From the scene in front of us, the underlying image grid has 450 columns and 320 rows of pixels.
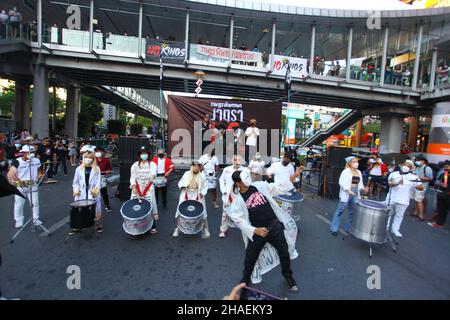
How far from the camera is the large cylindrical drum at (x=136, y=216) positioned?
15.3 feet

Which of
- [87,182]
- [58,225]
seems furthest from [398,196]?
[58,225]

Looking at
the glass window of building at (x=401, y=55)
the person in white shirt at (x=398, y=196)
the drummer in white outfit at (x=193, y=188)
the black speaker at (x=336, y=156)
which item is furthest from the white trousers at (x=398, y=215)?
the glass window of building at (x=401, y=55)

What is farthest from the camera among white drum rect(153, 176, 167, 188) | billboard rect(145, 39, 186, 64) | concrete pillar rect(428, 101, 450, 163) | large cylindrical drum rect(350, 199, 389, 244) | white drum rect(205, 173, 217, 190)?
billboard rect(145, 39, 186, 64)

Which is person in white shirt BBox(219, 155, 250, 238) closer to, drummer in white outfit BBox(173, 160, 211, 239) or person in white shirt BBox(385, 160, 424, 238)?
drummer in white outfit BBox(173, 160, 211, 239)

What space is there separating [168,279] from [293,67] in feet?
53.9

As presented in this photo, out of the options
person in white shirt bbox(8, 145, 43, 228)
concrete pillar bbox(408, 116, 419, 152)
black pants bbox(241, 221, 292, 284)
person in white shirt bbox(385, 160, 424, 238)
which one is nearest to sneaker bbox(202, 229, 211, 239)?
black pants bbox(241, 221, 292, 284)

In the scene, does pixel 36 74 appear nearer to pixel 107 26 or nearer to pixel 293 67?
pixel 107 26

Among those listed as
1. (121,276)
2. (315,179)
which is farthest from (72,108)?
(121,276)

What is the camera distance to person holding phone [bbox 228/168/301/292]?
3.30 metres

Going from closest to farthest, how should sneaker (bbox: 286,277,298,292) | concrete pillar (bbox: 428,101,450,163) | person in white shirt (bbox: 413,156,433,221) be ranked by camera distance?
sneaker (bbox: 286,277,298,292)
person in white shirt (bbox: 413,156,433,221)
concrete pillar (bbox: 428,101,450,163)

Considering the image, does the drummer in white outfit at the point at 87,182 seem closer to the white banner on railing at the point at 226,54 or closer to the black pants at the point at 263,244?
the black pants at the point at 263,244

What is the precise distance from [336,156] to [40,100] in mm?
18064

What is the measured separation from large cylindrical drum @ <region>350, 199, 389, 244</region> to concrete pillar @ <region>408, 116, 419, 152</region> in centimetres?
2541

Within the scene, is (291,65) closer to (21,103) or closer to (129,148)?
(129,148)
